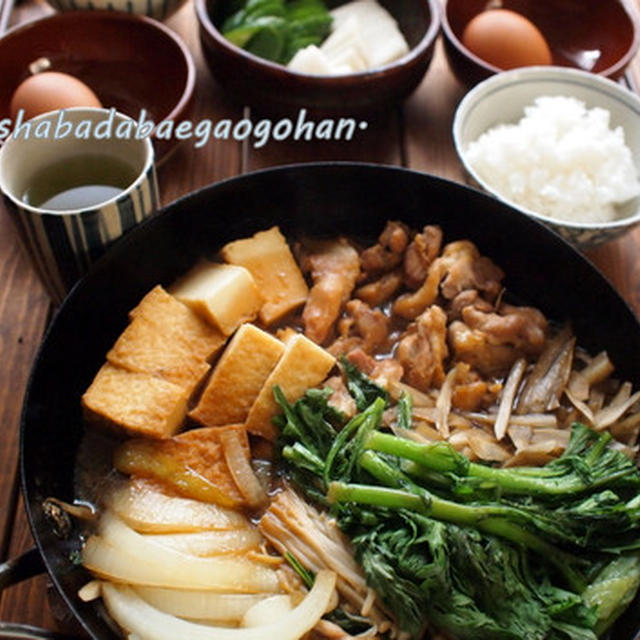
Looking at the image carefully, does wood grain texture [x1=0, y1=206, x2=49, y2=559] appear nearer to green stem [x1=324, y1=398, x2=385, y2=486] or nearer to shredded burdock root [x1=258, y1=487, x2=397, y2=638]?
shredded burdock root [x1=258, y1=487, x2=397, y2=638]

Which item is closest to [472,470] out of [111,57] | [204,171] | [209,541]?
[209,541]

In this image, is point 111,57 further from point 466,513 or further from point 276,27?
point 466,513

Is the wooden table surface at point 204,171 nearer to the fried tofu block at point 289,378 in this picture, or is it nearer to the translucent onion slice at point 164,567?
the translucent onion slice at point 164,567

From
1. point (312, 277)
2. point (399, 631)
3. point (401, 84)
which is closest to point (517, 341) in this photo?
point (312, 277)

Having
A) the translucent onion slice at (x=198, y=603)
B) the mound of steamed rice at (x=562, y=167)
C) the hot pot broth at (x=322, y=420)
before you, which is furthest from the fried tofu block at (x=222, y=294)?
the mound of steamed rice at (x=562, y=167)

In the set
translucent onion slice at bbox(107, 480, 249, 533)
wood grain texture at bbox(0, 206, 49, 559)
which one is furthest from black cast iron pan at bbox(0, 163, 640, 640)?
wood grain texture at bbox(0, 206, 49, 559)

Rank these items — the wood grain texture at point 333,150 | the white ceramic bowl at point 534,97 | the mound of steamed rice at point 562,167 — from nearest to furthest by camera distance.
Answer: the mound of steamed rice at point 562,167
the white ceramic bowl at point 534,97
the wood grain texture at point 333,150

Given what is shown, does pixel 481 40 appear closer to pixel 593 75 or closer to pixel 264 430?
pixel 593 75
